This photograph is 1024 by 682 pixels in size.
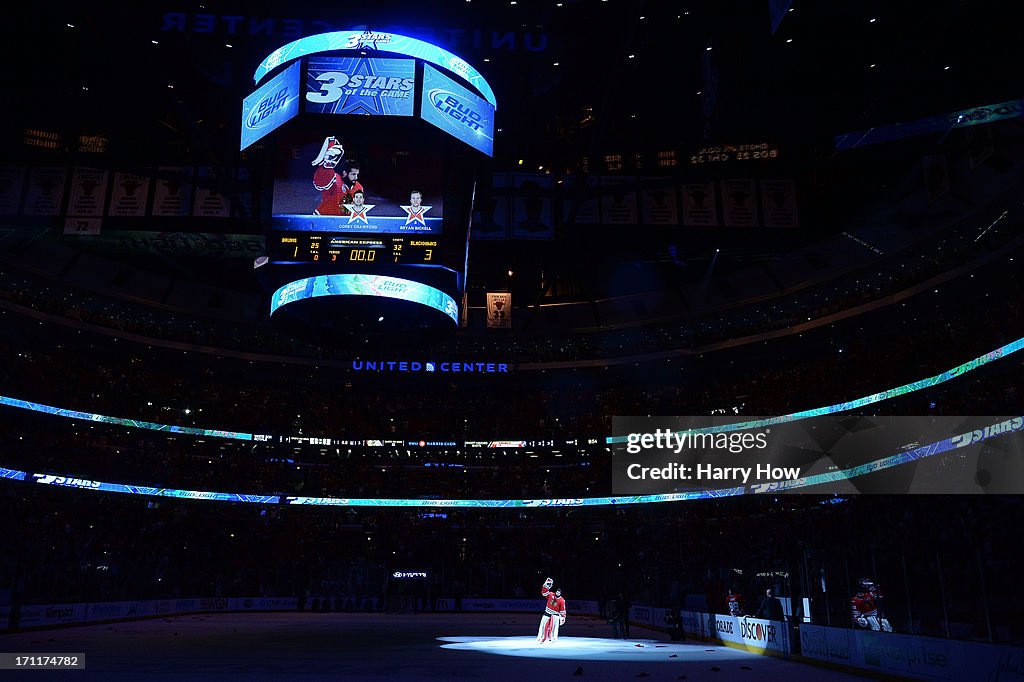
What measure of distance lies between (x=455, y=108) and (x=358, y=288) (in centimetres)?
378

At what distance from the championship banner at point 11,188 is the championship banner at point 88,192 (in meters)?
1.16

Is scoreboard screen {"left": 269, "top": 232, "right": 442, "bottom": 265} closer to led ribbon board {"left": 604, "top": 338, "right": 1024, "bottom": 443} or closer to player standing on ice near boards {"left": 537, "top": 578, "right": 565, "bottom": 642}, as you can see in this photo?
player standing on ice near boards {"left": 537, "top": 578, "right": 565, "bottom": 642}

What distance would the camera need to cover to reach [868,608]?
621 inches

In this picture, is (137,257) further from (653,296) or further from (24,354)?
(653,296)

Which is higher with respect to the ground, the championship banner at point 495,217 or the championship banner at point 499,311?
the championship banner at point 499,311

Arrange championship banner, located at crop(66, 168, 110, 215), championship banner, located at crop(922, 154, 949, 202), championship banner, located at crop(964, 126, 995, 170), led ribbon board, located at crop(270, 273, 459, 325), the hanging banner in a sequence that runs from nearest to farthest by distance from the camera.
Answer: led ribbon board, located at crop(270, 273, 459, 325)
championship banner, located at crop(964, 126, 995, 170)
the hanging banner
championship banner, located at crop(66, 168, 110, 215)
championship banner, located at crop(922, 154, 949, 202)

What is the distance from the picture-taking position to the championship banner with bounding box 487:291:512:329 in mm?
30859

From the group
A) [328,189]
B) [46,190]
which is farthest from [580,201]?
[46,190]

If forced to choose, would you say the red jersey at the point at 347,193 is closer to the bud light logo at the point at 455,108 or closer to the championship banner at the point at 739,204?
the bud light logo at the point at 455,108

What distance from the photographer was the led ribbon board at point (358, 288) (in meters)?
14.6

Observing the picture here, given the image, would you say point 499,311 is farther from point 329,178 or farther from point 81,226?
point 329,178

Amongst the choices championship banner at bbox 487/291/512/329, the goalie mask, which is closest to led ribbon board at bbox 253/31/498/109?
the goalie mask

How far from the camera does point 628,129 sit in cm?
2183

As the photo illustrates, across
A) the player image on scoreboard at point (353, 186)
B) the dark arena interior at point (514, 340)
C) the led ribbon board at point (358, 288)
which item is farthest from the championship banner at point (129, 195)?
the player image on scoreboard at point (353, 186)
